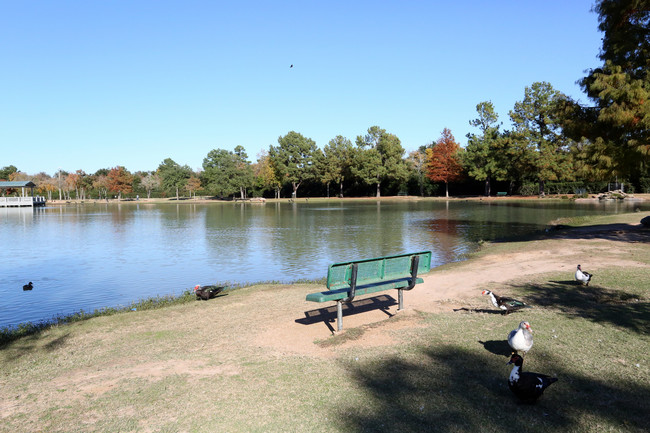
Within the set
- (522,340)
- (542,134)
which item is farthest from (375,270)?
(542,134)

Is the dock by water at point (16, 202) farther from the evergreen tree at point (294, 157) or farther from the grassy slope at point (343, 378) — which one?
the grassy slope at point (343, 378)

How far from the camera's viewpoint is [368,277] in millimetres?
7160

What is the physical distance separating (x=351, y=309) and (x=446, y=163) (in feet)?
226

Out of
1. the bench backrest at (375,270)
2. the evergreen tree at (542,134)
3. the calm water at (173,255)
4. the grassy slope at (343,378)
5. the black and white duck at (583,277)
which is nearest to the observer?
the grassy slope at (343,378)

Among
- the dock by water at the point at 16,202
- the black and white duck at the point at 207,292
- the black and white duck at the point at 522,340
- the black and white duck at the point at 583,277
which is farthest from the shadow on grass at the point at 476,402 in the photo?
the dock by water at the point at 16,202

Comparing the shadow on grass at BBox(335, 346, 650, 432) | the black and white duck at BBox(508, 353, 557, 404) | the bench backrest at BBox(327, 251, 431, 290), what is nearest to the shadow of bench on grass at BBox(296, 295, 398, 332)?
the bench backrest at BBox(327, 251, 431, 290)

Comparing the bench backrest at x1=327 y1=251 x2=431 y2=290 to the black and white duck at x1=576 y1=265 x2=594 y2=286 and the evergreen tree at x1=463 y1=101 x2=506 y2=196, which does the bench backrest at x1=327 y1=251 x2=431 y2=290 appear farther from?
the evergreen tree at x1=463 y1=101 x2=506 y2=196

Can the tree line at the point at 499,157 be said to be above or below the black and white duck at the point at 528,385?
above

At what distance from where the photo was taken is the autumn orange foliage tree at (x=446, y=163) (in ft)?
236

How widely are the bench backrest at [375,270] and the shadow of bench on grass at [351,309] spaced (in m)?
0.82

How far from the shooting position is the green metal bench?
672 centimetres

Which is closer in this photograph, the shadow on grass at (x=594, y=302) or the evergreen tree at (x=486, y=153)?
the shadow on grass at (x=594, y=302)

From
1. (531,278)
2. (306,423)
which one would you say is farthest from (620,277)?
(306,423)

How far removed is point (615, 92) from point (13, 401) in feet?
58.8
